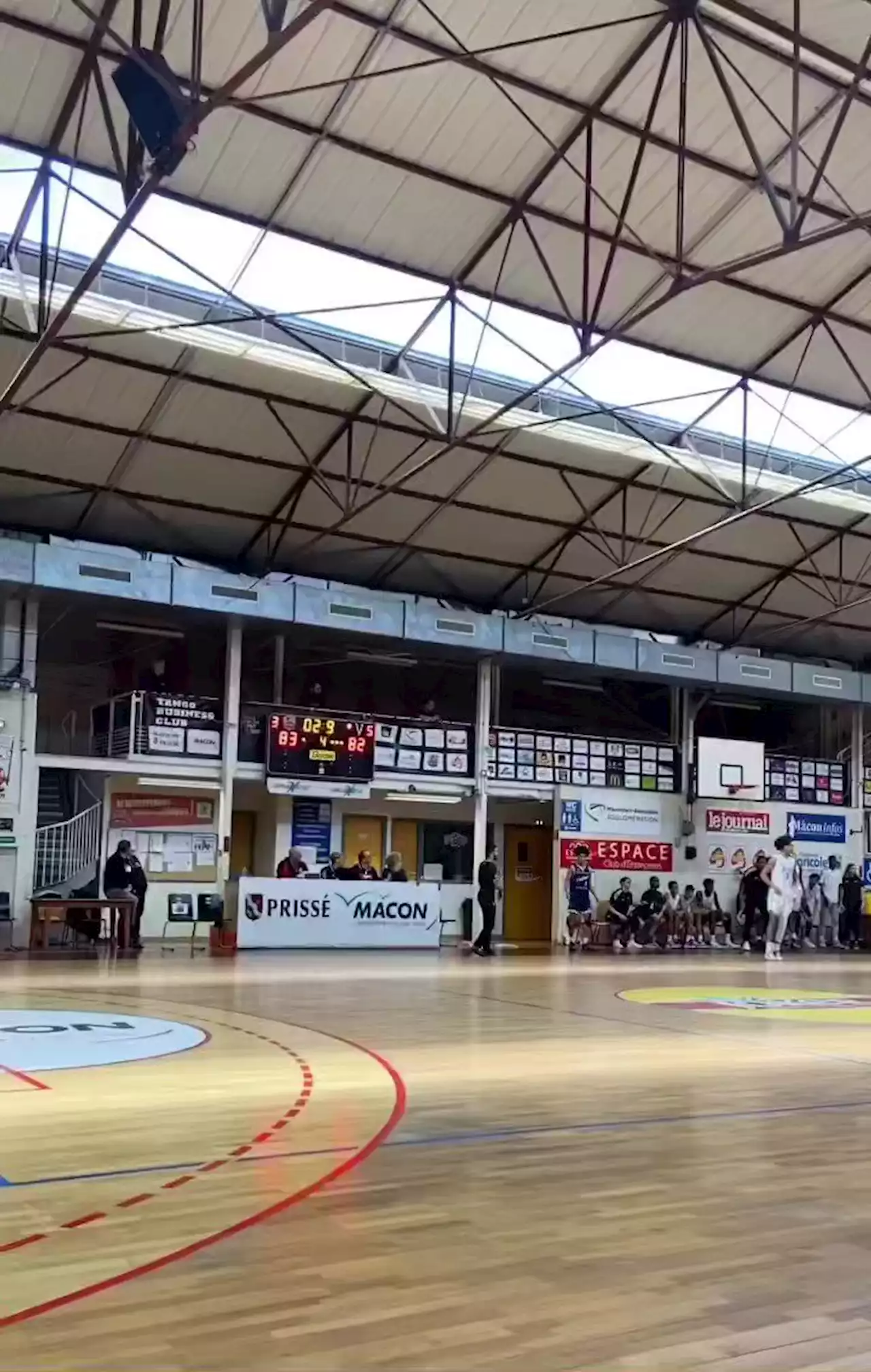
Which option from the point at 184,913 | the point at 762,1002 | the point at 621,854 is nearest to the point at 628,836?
the point at 621,854

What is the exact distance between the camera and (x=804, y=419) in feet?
64.3

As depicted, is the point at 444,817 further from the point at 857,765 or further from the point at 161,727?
the point at 857,765

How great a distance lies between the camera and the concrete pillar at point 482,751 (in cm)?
2275

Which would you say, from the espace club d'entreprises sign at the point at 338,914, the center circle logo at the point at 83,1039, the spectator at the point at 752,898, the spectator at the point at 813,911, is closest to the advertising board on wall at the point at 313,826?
the espace club d'entreprises sign at the point at 338,914

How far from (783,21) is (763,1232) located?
1192 centimetres

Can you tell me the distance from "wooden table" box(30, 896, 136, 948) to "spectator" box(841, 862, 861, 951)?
A: 1558 cm

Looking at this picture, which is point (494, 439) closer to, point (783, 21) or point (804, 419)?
point (804, 419)

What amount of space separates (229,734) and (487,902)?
5.08 metres

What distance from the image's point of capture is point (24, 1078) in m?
6.31

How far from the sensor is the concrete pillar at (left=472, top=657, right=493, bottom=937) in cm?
2275

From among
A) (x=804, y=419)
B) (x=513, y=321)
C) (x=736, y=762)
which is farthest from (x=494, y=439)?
(x=736, y=762)

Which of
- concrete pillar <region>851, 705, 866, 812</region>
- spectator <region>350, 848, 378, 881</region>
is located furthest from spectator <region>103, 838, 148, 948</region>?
concrete pillar <region>851, 705, 866, 812</region>

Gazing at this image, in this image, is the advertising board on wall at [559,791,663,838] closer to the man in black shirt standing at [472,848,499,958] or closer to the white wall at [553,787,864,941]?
the white wall at [553,787,864,941]

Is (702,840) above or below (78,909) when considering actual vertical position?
above
